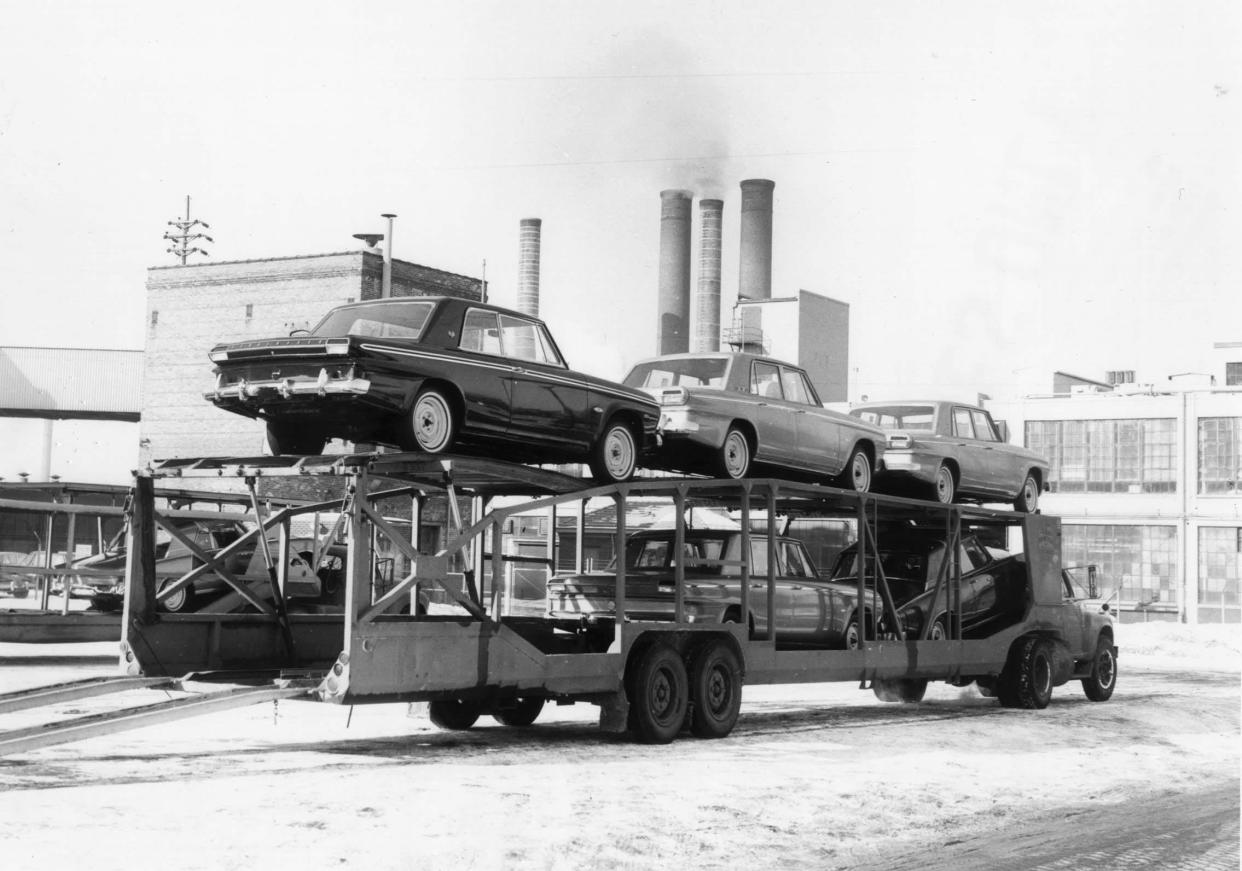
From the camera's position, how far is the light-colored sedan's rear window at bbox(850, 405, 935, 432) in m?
18.8

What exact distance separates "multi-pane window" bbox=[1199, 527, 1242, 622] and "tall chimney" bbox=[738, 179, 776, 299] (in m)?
22.2

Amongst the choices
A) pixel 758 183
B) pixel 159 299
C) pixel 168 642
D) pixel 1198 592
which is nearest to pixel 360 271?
pixel 159 299

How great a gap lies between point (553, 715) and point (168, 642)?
17.4ft

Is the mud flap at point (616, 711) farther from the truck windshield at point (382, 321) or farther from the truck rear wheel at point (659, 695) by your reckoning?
the truck windshield at point (382, 321)

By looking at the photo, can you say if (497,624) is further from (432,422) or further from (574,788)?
(574,788)

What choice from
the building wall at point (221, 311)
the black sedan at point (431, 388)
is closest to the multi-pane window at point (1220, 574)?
the building wall at point (221, 311)

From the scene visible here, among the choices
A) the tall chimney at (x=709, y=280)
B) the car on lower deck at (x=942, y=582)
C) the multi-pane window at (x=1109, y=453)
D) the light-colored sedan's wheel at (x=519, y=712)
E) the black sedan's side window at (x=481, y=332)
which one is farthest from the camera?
the tall chimney at (x=709, y=280)

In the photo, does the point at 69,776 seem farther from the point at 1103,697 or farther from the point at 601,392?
the point at 1103,697

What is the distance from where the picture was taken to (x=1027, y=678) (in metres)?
17.9

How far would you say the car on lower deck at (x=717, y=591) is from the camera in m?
13.6

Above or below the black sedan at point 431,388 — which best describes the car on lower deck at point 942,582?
below

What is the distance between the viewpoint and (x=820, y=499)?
1570 centimetres

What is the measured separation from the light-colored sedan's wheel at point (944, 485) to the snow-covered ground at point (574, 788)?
275 cm

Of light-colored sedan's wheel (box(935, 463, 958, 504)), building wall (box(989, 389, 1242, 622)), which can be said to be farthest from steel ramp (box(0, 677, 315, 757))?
building wall (box(989, 389, 1242, 622))
